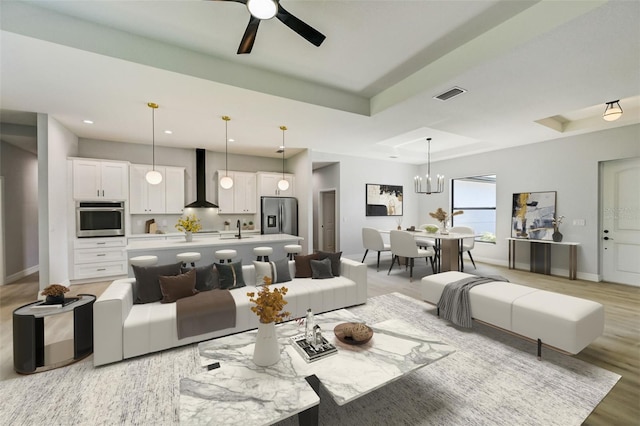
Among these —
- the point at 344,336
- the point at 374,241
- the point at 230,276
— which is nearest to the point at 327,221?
the point at 374,241

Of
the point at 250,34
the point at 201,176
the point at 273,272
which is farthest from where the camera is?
the point at 201,176

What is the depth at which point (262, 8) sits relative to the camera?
1.86 metres

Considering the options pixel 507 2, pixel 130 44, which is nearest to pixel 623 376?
pixel 507 2

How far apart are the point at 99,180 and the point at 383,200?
22.6ft

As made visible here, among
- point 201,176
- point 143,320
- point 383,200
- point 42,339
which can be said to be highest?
point 201,176

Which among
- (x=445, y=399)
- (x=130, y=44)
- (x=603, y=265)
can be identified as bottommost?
(x=445, y=399)

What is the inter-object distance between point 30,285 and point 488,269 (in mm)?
9356

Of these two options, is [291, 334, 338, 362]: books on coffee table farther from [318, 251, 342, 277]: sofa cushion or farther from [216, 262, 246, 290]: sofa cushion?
[318, 251, 342, 277]: sofa cushion

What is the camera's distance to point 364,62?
3.10 metres

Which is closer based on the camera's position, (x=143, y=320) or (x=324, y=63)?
(x=143, y=320)

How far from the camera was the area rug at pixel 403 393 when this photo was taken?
1.74 meters

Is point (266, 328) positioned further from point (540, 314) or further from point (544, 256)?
point (544, 256)

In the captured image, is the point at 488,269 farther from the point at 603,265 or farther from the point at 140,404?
the point at 140,404

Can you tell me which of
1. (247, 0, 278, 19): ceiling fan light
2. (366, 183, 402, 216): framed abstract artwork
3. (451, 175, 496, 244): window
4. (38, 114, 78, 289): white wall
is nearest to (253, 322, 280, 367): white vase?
(247, 0, 278, 19): ceiling fan light
